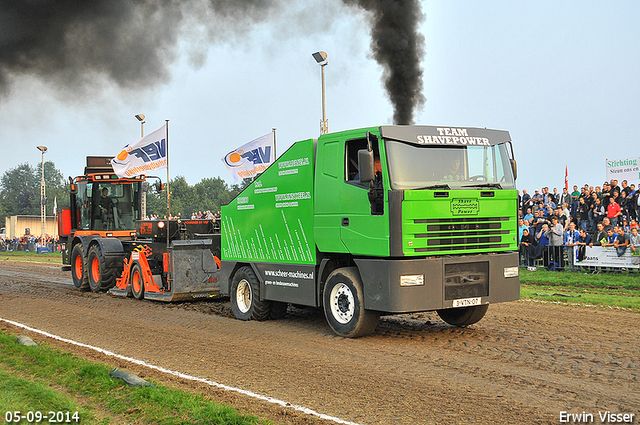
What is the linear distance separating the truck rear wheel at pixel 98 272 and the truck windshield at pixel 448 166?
10.2m

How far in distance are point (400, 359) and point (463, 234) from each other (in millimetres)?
2152

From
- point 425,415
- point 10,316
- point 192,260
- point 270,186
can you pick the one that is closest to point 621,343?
point 425,415

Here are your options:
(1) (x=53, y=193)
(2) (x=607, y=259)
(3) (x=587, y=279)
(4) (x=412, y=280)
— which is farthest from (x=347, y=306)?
(1) (x=53, y=193)

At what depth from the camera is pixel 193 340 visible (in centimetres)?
912

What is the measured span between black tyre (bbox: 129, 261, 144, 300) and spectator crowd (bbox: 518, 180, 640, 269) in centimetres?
1209

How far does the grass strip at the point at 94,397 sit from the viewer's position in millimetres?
5473

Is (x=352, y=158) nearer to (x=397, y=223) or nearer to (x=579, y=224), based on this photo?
(x=397, y=223)

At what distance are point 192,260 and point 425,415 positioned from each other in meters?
9.07

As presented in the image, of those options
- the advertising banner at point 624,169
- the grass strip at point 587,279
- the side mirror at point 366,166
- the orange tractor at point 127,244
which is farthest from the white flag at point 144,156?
the advertising banner at point 624,169

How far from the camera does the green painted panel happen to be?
32.3ft

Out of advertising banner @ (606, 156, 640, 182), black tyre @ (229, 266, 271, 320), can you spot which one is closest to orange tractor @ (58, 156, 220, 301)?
black tyre @ (229, 266, 271, 320)

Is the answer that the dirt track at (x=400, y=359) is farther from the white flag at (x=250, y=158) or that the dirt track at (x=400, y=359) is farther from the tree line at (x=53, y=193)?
the tree line at (x=53, y=193)

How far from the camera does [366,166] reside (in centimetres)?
819

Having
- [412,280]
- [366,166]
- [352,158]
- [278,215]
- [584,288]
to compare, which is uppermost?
[352,158]
